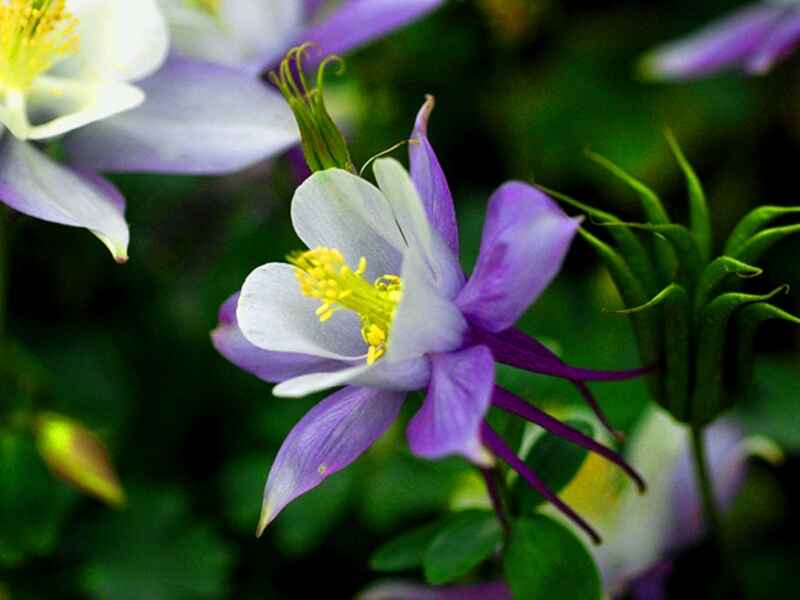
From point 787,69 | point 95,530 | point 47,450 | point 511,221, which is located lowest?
point 95,530

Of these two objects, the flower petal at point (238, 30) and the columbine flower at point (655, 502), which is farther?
the flower petal at point (238, 30)

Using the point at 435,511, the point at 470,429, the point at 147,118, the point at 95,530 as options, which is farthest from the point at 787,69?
the point at 470,429

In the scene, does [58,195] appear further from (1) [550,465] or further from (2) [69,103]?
(1) [550,465]

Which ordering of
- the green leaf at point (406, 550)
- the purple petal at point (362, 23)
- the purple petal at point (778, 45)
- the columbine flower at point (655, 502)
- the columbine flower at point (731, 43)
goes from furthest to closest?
the columbine flower at point (731, 43) → the purple petal at point (778, 45) → the purple petal at point (362, 23) → the columbine flower at point (655, 502) → the green leaf at point (406, 550)

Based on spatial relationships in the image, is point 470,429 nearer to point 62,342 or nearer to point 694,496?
point 694,496

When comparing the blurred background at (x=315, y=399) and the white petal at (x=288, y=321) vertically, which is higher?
the white petal at (x=288, y=321)

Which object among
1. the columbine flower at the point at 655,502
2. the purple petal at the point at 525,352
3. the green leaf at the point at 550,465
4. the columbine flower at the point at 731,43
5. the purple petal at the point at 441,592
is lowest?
the purple petal at the point at 441,592

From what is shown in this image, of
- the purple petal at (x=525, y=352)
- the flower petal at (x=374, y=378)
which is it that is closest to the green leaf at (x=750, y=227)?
the purple petal at (x=525, y=352)

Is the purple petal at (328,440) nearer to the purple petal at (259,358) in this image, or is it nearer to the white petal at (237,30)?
the purple petal at (259,358)
